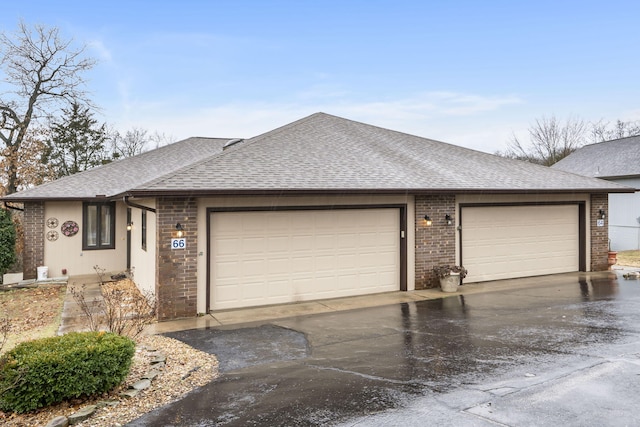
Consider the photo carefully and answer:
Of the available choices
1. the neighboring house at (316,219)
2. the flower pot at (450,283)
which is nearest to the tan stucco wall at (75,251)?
the neighboring house at (316,219)

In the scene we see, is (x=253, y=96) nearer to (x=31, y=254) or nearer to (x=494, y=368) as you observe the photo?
(x=31, y=254)

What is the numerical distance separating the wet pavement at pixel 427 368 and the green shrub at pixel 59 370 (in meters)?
0.75

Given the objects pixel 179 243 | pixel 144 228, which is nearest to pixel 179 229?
pixel 179 243

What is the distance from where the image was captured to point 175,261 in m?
9.20

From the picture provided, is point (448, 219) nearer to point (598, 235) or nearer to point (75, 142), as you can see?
point (598, 235)

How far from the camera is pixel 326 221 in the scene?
1101 centimetres

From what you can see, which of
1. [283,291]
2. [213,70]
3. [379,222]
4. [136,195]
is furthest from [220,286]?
[213,70]

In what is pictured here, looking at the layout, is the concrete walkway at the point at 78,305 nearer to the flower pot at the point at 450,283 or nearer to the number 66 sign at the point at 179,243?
the number 66 sign at the point at 179,243

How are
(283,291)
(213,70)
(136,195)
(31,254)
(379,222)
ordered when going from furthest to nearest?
(213,70) < (31,254) < (379,222) < (283,291) < (136,195)

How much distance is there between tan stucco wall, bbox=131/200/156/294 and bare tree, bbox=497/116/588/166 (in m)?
40.2

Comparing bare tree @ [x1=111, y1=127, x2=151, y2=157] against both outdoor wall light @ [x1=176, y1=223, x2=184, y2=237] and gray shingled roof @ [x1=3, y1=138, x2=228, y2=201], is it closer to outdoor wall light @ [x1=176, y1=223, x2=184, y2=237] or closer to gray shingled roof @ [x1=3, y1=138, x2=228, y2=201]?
gray shingled roof @ [x1=3, y1=138, x2=228, y2=201]

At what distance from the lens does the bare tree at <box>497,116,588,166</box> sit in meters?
43.4

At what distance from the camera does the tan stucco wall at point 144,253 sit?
395 inches

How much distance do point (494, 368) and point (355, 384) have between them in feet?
6.63
